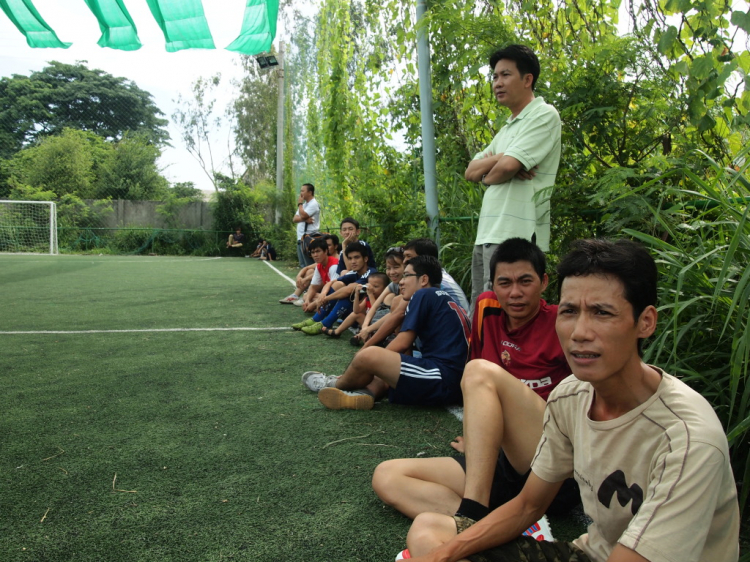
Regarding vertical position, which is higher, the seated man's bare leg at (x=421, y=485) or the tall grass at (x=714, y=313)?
the tall grass at (x=714, y=313)

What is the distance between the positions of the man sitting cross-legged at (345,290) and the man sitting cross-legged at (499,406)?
10.7 ft

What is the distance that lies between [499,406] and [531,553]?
1.90 feet

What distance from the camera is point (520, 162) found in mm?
3166

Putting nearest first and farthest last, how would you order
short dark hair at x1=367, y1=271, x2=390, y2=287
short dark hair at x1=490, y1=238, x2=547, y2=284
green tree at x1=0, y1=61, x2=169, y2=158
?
short dark hair at x1=490, y1=238, x2=547, y2=284 < short dark hair at x1=367, y1=271, x2=390, y2=287 < green tree at x1=0, y1=61, x2=169, y2=158

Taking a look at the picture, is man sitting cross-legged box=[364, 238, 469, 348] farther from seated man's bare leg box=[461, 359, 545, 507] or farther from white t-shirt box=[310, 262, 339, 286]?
white t-shirt box=[310, 262, 339, 286]

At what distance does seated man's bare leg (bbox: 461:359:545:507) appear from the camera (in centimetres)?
191

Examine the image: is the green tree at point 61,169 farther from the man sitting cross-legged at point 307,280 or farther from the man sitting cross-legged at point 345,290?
the man sitting cross-legged at point 345,290

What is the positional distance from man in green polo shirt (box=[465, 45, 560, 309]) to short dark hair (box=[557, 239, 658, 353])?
194cm

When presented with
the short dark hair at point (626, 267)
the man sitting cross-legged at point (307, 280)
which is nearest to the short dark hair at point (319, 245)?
the man sitting cross-legged at point (307, 280)

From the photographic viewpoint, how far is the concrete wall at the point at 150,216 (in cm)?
2603

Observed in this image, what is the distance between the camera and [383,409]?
3398 mm

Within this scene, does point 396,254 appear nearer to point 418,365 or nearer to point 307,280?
point 418,365

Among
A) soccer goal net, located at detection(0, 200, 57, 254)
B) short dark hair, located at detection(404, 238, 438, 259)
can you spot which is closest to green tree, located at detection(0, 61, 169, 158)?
soccer goal net, located at detection(0, 200, 57, 254)

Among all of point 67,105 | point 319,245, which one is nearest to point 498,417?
point 319,245
